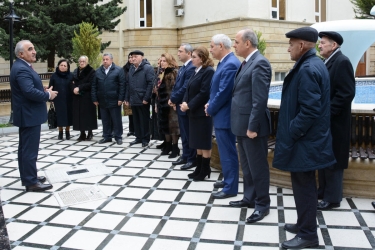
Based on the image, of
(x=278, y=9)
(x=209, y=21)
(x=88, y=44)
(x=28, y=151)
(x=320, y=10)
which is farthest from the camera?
(x=320, y=10)

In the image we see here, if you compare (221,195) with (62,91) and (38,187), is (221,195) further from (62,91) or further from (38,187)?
(62,91)

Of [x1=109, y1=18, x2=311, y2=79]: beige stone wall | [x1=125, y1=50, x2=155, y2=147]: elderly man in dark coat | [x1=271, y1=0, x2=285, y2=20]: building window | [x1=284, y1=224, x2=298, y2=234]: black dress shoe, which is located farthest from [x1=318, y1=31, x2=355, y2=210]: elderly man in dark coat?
[x1=271, y1=0, x2=285, y2=20]: building window

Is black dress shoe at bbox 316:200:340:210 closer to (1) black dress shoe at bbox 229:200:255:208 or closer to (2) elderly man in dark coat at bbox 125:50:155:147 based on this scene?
(1) black dress shoe at bbox 229:200:255:208

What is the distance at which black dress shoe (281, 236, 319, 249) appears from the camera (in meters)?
3.31

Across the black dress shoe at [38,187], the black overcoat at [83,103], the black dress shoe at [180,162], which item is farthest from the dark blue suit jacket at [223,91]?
the black overcoat at [83,103]

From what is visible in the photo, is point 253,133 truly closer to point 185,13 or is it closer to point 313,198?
point 313,198

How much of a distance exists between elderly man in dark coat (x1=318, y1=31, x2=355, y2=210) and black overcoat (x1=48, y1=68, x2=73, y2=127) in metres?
5.40

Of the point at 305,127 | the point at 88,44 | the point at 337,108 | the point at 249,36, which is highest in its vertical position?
the point at 88,44

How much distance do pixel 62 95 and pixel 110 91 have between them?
1106 millimetres

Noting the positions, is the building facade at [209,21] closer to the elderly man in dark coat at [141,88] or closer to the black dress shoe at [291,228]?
the elderly man in dark coat at [141,88]

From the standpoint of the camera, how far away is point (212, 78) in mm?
4727

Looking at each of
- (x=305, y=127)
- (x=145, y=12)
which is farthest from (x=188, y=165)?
(x=145, y=12)

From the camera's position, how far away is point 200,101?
4984mm

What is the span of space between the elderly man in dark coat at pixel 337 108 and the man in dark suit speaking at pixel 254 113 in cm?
66
